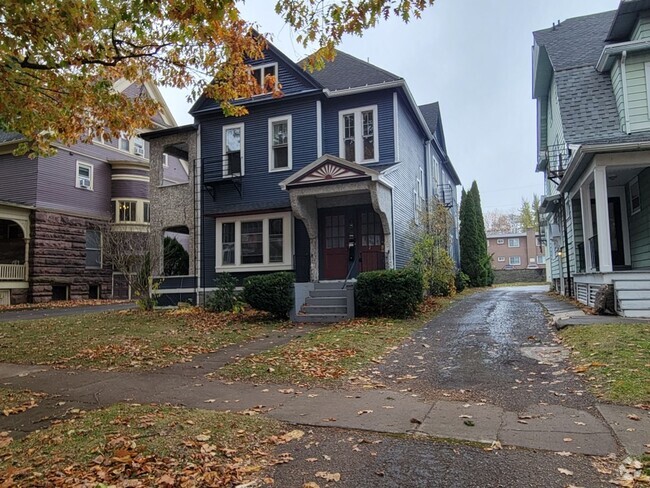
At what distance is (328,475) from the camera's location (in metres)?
3.21

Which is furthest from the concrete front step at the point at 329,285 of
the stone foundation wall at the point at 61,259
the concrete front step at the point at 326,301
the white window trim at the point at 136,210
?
the stone foundation wall at the point at 61,259

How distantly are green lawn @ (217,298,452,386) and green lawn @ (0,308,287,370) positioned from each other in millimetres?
1541

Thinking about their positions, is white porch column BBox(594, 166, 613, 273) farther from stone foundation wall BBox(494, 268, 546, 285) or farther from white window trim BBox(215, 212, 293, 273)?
stone foundation wall BBox(494, 268, 546, 285)

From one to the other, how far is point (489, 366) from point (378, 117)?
975cm

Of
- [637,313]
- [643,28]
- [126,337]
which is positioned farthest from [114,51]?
[643,28]

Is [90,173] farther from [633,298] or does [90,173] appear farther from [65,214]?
[633,298]

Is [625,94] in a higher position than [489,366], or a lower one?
higher

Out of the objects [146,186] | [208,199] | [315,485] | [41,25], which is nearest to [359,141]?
[208,199]

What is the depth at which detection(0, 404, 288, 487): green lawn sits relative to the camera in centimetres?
322

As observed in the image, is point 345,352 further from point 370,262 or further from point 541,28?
point 541,28

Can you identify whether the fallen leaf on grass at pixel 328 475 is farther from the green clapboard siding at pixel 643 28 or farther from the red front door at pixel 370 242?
the green clapboard siding at pixel 643 28

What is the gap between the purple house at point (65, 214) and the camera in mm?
21672

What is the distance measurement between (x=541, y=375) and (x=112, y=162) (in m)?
25.2

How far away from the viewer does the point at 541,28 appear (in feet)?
60.3
